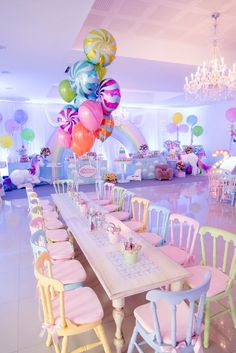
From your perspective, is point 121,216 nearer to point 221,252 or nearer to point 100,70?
point 221,252

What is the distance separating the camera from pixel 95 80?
262cm

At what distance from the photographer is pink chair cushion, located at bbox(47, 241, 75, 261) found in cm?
242

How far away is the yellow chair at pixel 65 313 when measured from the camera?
1456mm

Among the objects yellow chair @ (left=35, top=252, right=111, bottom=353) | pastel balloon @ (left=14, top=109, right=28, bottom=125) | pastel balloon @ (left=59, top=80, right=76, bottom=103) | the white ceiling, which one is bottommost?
yellow chair @ (left=35, top=252, right=111, bottom=353)

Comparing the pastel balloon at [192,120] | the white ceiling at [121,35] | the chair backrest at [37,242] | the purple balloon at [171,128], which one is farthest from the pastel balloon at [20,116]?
the chair backrest at [37,242]

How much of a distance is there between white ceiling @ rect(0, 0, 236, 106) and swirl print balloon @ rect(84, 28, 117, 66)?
0.41m

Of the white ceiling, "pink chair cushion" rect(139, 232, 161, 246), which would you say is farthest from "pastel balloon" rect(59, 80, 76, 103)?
"pink chair cushion" rect(139, 232, 161, 246)

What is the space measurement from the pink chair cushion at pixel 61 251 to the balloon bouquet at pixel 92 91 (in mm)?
1124

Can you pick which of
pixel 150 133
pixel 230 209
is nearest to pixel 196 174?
pixel 150 133

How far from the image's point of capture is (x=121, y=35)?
13.4 ft

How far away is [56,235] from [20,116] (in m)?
6.72

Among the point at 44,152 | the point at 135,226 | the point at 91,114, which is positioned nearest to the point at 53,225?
the point at 135,226

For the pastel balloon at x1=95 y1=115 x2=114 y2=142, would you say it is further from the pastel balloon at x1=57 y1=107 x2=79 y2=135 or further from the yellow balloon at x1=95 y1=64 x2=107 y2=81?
the yellow balloon at x1=95 y1=64 x2=107 y2=81

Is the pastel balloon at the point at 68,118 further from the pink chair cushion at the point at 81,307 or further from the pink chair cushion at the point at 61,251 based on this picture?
the pink chair cushion at the point at 81,307
